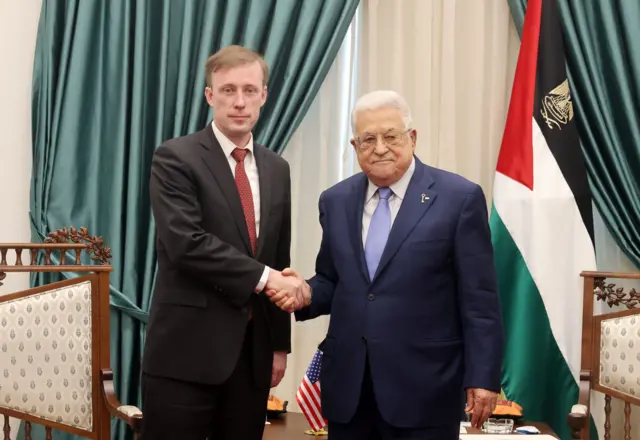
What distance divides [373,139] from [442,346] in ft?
1.96

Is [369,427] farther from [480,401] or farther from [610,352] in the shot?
[610,352]

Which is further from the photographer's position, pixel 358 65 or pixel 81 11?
pixel 358 65

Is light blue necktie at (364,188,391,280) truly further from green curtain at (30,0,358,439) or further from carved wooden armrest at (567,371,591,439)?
green curtain at (30,0,358,439)

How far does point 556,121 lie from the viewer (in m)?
3.82

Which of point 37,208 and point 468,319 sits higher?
point 37,208

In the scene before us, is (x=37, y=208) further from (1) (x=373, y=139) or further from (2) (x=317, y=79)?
(1) (x=373, y=139)

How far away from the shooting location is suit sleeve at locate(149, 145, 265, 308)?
2.30 meters

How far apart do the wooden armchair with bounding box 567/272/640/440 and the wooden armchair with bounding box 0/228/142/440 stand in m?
1.90

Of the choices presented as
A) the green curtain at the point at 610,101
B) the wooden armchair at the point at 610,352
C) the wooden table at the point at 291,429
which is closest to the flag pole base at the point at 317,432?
the wooden table at the point at 291,429

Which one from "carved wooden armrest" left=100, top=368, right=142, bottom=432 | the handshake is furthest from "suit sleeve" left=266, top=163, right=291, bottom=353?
"carved wooden armrest" left=100, top=368, right=142, bottom=432

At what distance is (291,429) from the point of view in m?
3.29

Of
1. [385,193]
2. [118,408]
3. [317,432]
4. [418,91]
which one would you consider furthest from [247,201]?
[418,91]

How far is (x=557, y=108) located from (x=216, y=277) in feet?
7.09

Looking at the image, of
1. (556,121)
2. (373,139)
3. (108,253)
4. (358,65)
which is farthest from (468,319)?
(358,65)
